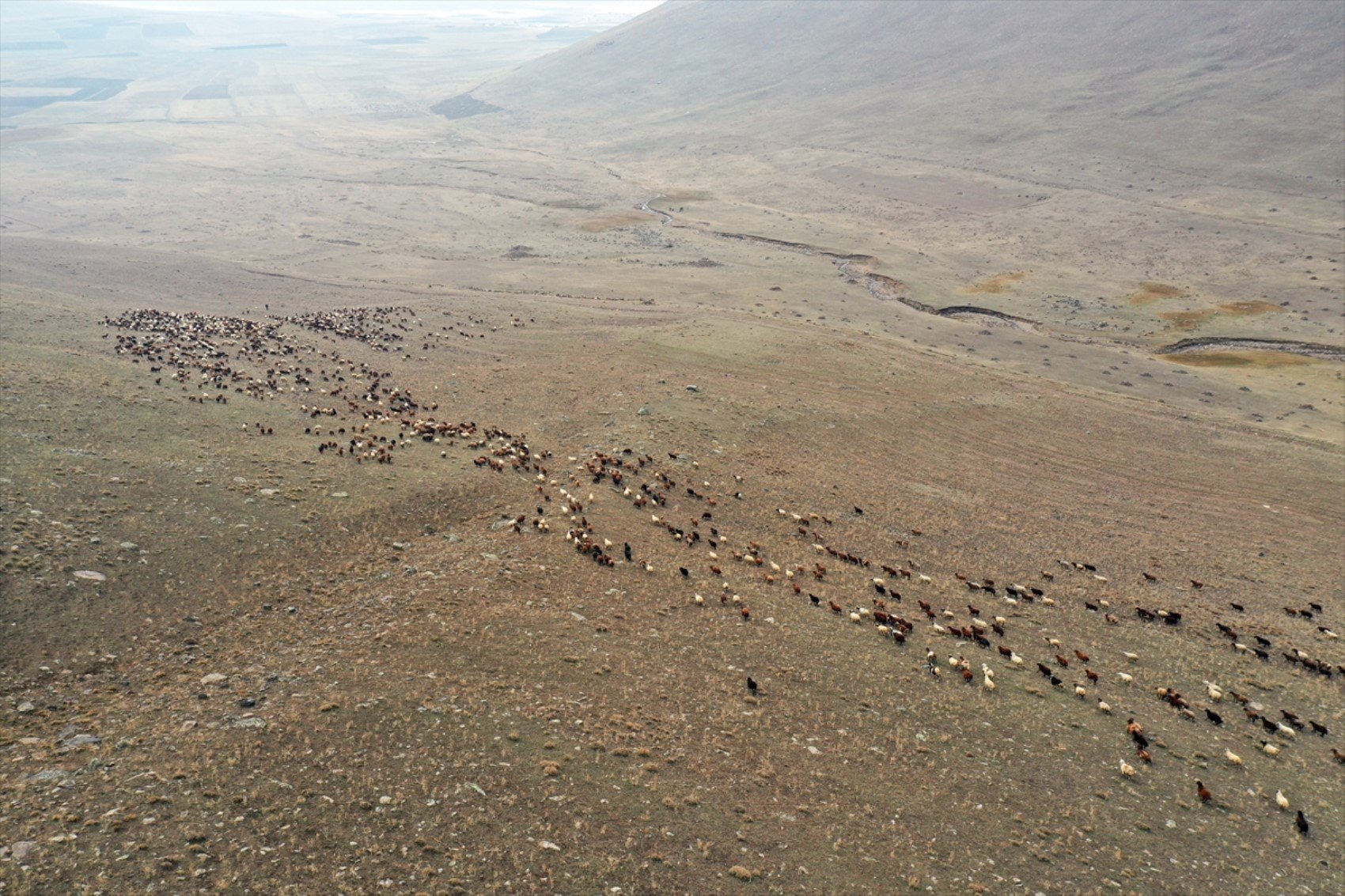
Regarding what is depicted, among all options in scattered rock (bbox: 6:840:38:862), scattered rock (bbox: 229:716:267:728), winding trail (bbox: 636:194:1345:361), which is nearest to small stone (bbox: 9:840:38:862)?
scattered rock (bbox: 6:840:38:862)

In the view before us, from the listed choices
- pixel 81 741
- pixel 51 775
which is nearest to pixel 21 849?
pixel 51 775

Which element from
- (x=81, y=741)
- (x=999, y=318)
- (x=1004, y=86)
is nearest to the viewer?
(x=81, y=741)

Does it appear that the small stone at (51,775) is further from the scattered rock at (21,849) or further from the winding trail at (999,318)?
the winding trail at (999,318)

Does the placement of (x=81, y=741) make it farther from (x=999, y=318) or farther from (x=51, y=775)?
(x=999, y=318)

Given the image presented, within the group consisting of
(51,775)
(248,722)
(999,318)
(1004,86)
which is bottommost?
(248,722)

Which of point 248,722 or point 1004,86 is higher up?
point 1004,86

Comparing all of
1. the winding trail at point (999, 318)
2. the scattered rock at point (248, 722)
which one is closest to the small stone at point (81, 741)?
the scattered rock at point (248, 722)

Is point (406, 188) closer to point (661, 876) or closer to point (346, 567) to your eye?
point (346, 567)

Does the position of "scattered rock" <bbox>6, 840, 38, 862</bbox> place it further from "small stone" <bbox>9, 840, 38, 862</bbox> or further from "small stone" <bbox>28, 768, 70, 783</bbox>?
"small stone" <bbox>28, 768, 70, 783</bbox>
